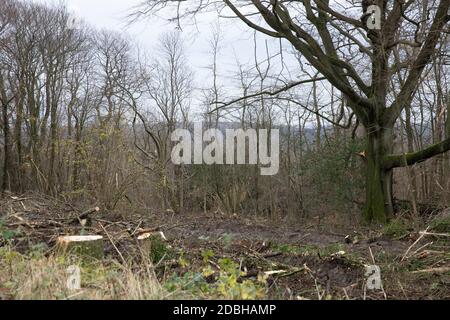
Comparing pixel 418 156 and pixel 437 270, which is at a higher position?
pixel 418 156

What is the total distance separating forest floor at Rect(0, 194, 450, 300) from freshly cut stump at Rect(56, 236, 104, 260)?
5.7 inches

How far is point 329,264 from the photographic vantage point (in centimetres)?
654

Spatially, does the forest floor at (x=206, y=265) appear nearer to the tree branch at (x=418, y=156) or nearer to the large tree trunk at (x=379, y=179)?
the tree branch at (x=418, y=156)

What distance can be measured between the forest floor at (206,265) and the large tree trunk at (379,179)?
310 cm

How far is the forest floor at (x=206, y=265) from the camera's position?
410 cm

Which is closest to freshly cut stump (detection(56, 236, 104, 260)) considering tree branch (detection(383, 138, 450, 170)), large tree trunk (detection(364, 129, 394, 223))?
tree branch (detection(383, 138, 450, 170))

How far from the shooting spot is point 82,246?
5816mm

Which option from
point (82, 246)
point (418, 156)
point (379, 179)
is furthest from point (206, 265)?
point (379, 179)

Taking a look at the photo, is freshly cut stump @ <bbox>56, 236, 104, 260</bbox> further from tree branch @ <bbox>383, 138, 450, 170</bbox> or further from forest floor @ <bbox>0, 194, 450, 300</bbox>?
tree branch @ <bbox>383, 138, 450, 170</bbox>

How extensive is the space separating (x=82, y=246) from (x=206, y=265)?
148 cm

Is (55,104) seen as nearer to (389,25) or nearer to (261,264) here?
(389,25)

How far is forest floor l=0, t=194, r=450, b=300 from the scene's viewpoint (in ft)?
13.4

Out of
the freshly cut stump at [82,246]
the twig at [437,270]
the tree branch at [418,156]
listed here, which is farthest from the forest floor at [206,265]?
the tree branch at [418,156]

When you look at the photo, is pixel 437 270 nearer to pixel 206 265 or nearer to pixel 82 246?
pixel 206 265
